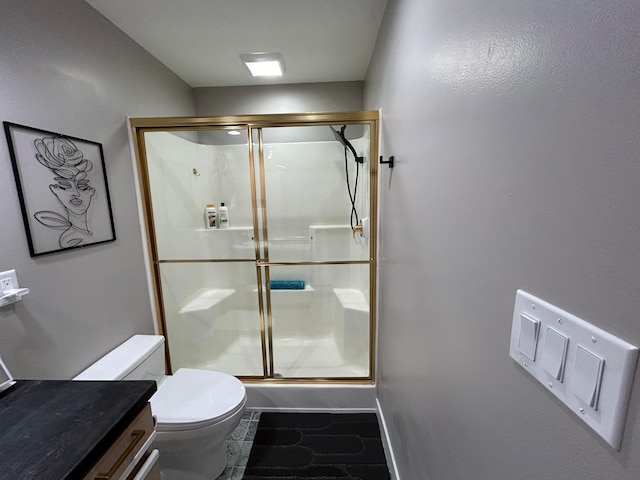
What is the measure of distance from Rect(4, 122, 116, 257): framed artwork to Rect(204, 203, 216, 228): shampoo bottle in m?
0.91

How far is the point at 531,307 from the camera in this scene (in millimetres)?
441

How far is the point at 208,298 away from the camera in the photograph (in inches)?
95.4

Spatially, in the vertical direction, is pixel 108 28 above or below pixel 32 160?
above

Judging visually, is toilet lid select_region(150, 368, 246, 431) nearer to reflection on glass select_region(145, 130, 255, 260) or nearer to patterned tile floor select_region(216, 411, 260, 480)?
patterned tile floor select_region(216, 411, 260, 480)

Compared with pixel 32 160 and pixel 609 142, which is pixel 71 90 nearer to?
pixel 32 160

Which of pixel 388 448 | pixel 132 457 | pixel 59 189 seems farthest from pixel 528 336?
pixel 59 189

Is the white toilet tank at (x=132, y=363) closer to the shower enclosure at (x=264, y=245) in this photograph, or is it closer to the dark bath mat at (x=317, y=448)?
the shower enclosure at (x=264, y=245)

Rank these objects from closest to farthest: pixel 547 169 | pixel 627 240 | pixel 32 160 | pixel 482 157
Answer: pixel 627 240, pixel 547 169, pixel 482 157, pixel 32 160

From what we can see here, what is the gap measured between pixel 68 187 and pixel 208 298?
1.39m

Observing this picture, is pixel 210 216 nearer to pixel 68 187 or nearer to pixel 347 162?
pixel 68 187

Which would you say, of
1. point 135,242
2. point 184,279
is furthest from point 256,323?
point 135,242

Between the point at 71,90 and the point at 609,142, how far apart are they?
193 cm

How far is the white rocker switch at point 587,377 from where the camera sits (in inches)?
12.8

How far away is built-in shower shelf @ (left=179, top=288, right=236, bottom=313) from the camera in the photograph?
7.61 ft
